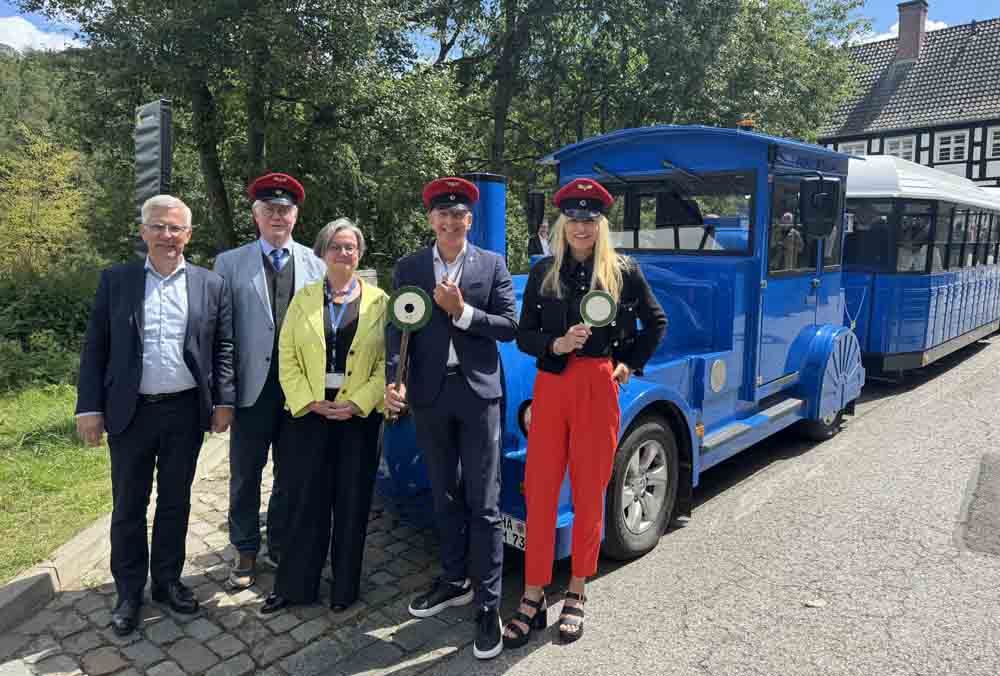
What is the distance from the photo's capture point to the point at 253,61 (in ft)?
32.1

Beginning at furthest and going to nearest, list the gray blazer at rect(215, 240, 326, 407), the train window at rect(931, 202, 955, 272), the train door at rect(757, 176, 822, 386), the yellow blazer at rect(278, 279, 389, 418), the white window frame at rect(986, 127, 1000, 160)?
1. the white window frame at rect(986, 127, 1000, 160)
2. the train window at rect(931, 202, 955, 272)
3. the train door at rect(757, 176, 822, 386)
4. the gray blazer at rect(215, 240, 326, 407)
5. the yellow blazer at rect(278, 279, 389, 418)

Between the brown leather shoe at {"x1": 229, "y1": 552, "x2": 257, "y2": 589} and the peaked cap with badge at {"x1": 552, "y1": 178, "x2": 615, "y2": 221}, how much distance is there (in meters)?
2.52

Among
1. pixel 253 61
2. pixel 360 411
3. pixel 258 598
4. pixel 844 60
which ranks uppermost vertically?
pixel 844 60

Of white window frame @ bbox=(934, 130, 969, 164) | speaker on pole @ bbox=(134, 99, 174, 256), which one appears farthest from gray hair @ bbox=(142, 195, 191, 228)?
white window frame @ bbox=(934, 130, 969, 164)

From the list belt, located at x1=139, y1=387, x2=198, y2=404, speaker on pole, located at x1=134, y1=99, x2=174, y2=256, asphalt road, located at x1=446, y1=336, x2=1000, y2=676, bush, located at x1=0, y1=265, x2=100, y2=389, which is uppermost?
speaker on pole, located at x1=134, y1=99, x2=174, y2=256

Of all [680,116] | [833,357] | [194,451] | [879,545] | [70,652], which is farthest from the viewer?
[680,116]

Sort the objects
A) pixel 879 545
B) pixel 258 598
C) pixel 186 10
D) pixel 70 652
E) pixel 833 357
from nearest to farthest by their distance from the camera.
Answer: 1. pixel 70 652
2. pixel 258 598
3. pixel 879 545
4. pixel 833 357
5. pixel 186 10

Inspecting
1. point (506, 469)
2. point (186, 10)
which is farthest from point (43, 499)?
point (186, 10)

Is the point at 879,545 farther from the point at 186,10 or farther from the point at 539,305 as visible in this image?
the point at 186,10

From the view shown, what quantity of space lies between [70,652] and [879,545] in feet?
14.3

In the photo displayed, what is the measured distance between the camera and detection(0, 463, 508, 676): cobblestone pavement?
3.12m

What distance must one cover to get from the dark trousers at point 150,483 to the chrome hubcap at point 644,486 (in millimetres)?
2243

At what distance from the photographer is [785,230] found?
530cm

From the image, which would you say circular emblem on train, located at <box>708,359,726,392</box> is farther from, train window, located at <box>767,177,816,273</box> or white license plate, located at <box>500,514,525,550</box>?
white license plate, located at <box>500,514,525,550</box>
